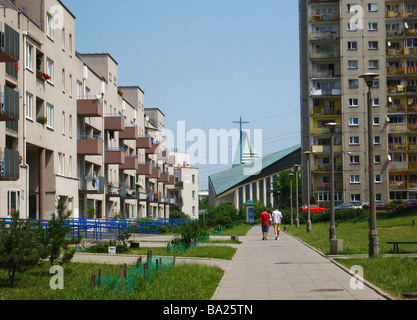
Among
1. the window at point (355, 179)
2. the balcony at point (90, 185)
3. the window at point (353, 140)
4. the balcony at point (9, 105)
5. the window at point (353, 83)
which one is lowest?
the balcony at point (90, 185)

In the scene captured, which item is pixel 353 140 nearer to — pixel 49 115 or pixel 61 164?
pixel 61 164

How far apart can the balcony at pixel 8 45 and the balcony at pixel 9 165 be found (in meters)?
3.93

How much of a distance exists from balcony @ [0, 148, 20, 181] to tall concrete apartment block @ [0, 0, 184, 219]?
45mm

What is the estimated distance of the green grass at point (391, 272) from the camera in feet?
41.1

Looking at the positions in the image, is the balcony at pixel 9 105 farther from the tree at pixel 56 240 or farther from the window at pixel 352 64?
the window at pixel 352 64

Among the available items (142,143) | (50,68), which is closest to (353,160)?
(142,143)

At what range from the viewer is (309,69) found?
8138 cm

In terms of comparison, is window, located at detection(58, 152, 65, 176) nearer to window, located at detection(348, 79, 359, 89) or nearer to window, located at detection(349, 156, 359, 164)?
window, located at detection(349, 156, 359, 164)

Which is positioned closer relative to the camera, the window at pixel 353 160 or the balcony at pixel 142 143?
the balcony at pixel 142 143

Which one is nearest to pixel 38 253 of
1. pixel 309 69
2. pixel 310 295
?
pixel 310 295

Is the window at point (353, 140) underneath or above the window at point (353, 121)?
underneath

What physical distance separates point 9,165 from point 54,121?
1100cm

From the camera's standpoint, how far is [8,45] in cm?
2756

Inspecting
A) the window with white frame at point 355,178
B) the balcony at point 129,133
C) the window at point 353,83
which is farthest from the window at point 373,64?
the balcony at point 129,133
